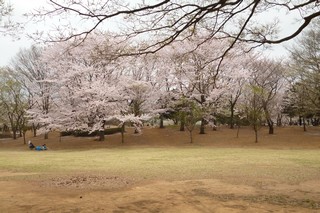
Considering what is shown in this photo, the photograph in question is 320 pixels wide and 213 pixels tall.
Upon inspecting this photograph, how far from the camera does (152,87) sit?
3441 centimetres

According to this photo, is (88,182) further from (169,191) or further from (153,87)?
(153,87)

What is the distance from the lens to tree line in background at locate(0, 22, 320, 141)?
2838 cm

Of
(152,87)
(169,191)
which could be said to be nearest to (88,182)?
(169,191)

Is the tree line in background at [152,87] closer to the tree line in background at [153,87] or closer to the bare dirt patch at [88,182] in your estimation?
the tree line in background at [153,87]

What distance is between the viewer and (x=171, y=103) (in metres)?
35.1

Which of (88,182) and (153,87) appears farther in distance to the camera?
(153,87)

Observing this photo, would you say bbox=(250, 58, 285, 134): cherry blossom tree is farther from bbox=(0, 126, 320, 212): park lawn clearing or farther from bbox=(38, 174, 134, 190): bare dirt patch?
bbox=(38, 174, 134, 190): bare dirt patch

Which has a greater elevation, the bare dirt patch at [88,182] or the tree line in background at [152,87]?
the tree line in background at [152,87]

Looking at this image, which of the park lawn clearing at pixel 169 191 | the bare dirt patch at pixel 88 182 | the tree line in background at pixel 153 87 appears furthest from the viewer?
the tree line in background at pixel 153 87

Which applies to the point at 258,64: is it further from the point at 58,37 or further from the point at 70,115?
the point at 58,37

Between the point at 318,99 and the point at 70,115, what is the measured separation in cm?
2235

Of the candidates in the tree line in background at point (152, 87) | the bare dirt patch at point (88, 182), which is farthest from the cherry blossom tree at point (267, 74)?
the bare dirt patch at point (88, 182)

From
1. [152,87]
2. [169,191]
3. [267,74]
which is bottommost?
[169,191]

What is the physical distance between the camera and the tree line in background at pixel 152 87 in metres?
28.4
